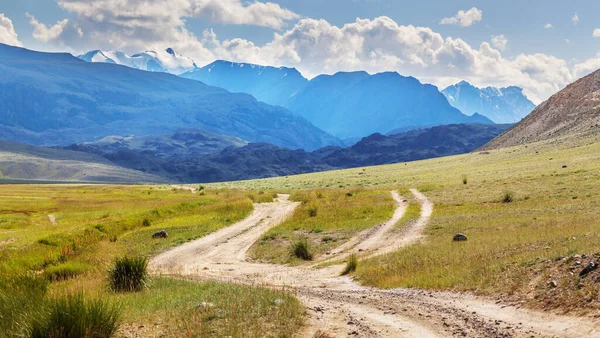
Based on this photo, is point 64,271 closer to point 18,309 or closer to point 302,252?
point 18,309

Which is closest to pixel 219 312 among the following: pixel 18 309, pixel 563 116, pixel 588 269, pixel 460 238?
pixel 18 309

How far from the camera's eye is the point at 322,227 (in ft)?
116

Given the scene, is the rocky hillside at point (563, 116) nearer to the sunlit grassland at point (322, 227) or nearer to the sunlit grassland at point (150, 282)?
the sunlit grassland at point (322, 227)

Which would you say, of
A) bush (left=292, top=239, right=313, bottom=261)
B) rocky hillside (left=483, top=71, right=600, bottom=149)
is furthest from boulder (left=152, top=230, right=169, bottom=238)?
rocky hillside (left=483, top=71, right=600, bottom=149)

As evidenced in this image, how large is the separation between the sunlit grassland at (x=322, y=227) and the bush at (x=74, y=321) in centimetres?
1667

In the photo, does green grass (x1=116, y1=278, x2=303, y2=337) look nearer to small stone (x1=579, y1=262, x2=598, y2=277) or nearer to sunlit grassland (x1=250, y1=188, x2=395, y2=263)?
small stone (x1=579, y1=262, x2=598, y2=277)

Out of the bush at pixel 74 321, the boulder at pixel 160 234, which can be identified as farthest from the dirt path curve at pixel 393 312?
the boulder at pixel 160 234

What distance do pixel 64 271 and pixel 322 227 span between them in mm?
19451

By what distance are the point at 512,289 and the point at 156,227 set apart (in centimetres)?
3157

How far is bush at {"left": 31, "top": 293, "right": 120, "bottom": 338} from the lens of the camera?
848 centimetres

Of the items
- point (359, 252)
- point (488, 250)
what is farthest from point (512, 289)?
point (359, 252)

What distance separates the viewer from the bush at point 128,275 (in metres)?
15.9

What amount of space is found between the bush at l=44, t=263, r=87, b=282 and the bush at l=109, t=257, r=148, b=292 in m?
4.40

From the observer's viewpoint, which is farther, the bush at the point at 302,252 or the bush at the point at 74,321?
the bush at the point at 302,252
